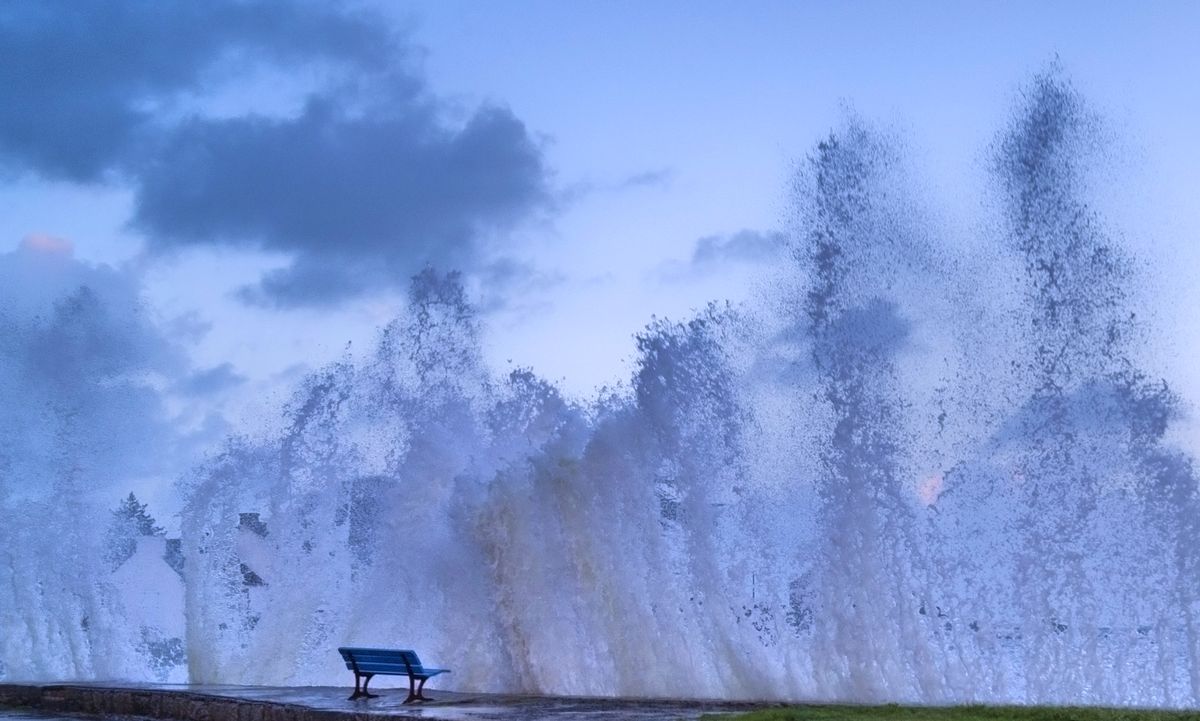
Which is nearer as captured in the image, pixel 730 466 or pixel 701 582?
pixel 701 582

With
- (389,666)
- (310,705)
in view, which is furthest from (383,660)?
(310,705)

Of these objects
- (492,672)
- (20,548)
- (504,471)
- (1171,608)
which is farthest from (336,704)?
(20,548)

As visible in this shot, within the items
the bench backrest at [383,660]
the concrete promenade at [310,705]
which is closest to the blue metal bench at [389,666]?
the bench backrest at [383,660]

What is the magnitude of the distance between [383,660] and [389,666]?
3.7 inches

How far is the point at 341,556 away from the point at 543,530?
5.52 meters

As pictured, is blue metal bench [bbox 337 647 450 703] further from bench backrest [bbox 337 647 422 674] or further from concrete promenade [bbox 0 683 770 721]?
concrete promenade [bbox 0 683 770 721]

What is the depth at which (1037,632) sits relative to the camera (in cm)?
1570

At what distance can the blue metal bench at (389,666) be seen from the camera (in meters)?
12.8

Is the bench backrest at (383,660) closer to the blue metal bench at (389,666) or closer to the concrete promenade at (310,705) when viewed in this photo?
the blue metal bench at (389,666)

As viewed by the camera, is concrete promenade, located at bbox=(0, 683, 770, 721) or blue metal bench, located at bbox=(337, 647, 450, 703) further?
blue metal bench, located at bbox=(337, 647, 450, 703)

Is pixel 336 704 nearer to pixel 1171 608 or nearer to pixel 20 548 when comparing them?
pixel 1171 608

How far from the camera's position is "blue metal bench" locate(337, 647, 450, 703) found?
12.8 meters

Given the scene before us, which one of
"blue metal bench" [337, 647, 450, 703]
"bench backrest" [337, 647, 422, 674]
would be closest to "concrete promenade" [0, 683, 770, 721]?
"blue metal bench" [337, 647, 450, 703]

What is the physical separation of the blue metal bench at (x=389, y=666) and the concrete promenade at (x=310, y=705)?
23cm
